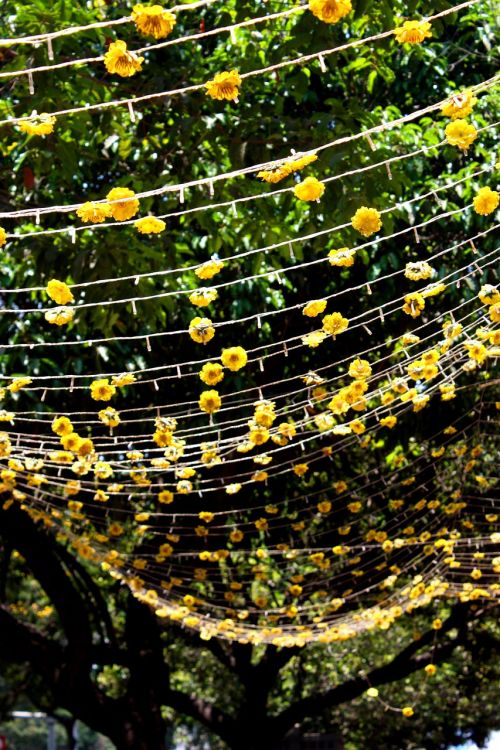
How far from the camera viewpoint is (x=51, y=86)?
358cm

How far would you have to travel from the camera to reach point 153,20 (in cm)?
212

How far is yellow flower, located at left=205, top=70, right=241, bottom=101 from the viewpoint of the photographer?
7.57ft

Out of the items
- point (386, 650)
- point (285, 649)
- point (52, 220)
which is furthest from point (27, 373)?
point (386, 650)

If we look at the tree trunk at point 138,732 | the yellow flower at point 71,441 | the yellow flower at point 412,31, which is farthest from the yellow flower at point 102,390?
the tree trunk at point 138,732

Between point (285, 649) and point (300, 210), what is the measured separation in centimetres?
605

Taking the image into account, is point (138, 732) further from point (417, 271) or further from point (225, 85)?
point (225, 85)

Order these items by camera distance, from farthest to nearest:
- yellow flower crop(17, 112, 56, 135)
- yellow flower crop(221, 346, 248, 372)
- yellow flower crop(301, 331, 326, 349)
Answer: yellow flower crop(301, 331, 326, 349)
yellow flower crop(221, 346, 248, 372)
yellow flower crop(17, 112, 56, 135)

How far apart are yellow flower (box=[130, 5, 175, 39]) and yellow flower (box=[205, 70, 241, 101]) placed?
0.19m

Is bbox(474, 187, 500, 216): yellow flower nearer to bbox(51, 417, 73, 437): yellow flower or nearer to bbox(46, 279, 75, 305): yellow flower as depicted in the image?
bbox(46, 279, 75, 305): yellow flower

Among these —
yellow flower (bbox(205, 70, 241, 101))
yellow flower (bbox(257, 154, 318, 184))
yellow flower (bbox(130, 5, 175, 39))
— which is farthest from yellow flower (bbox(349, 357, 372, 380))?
yellow flower (bbox(130, 5, 175, 39))

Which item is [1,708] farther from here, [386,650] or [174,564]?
[174,564]

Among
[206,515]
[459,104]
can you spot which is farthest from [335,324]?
[206,515]

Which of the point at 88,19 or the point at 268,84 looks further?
the point at 268,84

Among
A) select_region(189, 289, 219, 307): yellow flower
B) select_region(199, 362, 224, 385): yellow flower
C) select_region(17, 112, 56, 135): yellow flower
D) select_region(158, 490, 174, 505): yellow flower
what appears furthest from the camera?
select_region(158, 490, 174, 505): yellow flower
